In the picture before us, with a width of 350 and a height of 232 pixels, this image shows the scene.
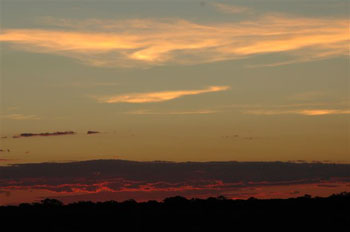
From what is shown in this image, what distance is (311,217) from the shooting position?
260 ft

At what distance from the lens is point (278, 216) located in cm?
8106

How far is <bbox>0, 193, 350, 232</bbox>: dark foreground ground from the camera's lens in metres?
76.3

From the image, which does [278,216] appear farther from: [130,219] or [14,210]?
[14,210]

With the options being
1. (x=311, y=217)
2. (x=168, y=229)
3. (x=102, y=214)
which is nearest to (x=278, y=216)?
(x=311, y=217)

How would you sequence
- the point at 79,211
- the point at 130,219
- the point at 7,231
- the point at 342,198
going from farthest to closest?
1. the point at 342,198
2. the point at 79,211
3. the point at 130,219
4. the point at 7,231

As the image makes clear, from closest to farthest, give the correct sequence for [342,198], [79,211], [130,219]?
1. [130,219]
2. [79,211]
3. [342,198]

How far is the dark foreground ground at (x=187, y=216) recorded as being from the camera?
76344 millimetres

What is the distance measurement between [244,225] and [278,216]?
5.79m

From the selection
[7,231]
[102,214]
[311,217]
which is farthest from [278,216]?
[7,231]

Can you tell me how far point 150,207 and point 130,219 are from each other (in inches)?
344

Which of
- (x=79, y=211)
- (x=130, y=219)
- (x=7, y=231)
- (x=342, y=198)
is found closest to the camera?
(x=7, y=231)

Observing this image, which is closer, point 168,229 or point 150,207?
point 168,229

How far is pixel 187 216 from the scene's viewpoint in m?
82.6

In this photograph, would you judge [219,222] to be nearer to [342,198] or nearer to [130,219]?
[130,219]
